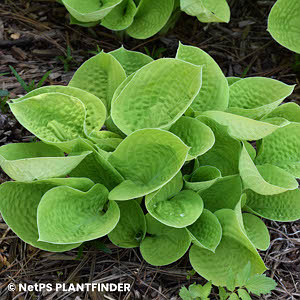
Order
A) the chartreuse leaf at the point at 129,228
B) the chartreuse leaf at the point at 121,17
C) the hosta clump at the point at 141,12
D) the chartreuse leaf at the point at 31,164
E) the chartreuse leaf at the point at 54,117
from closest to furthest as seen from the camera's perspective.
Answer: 1. the chartreuse leaf at the point at 31,164
2. the chartreuse leaf at the point at 54,117
3. the chartreuse leaf at the point at 129,228
4. the hosta clump at the point at 141,12
5. the chartreuse leaf at the point at 121,17

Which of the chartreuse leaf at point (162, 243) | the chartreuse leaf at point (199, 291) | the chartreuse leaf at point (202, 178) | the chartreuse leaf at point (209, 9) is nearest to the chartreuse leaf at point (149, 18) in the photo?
the chartreuse leaf at point (209, 9)

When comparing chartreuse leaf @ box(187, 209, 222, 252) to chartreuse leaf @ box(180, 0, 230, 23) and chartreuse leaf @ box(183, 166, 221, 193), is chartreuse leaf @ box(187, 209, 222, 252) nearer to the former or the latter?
chartreuse leaf @ box(183, 166, 221, 193)

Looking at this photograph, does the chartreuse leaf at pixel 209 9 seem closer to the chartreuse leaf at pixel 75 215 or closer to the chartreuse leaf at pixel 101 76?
the chartreuse leaf at pixel 101 76

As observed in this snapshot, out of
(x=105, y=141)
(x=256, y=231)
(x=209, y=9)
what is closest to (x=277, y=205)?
(x=256, y=231)

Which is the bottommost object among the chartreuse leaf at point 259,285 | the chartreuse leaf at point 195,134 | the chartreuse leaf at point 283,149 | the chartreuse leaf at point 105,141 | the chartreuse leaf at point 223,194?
the chartreuse leaf at point 259,285

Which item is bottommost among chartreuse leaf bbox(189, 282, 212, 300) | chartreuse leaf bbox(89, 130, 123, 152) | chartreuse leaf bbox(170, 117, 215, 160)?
chartreuse leaf bbox(189, 282, 212, 300)

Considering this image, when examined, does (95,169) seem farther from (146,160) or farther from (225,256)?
(225,256)

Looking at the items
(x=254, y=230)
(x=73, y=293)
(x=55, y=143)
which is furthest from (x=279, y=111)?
(x=73, y=293)

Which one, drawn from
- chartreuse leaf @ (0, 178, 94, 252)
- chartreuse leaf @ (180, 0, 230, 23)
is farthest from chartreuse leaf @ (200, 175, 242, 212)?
chartreuse leaf @ (180, 0, 230, 23)
